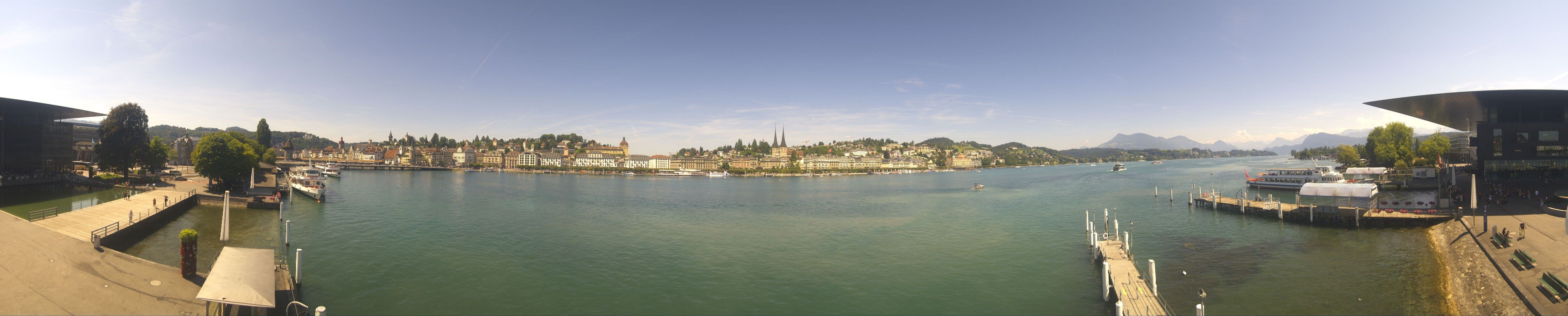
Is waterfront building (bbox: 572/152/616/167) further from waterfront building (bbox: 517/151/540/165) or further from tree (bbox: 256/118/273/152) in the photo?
tree (bbox: 256/118/273/152)

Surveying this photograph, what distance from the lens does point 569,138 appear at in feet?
549

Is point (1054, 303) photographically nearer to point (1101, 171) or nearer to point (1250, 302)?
point (1250, 302)

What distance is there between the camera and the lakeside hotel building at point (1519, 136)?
22.4 meters

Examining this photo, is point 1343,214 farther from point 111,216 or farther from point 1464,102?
point 111,216

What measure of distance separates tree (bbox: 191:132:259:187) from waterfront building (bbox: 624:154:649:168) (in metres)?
88.3

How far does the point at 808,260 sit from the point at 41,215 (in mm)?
26344

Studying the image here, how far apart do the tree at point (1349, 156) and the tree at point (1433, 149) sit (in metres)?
20.6

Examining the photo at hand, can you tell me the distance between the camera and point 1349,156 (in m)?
67.8

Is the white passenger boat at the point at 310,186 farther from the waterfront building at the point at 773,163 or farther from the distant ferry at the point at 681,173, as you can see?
the waterfront building at the point at 773,163

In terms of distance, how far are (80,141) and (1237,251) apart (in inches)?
3722

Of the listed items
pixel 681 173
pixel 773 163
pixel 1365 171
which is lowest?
pixel 681 173

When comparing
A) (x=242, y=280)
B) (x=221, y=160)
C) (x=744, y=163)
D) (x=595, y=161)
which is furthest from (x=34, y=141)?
(x=744, y=163)

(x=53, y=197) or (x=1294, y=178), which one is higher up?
(x=53, y=197)

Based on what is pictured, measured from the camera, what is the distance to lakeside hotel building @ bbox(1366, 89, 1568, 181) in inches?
883
